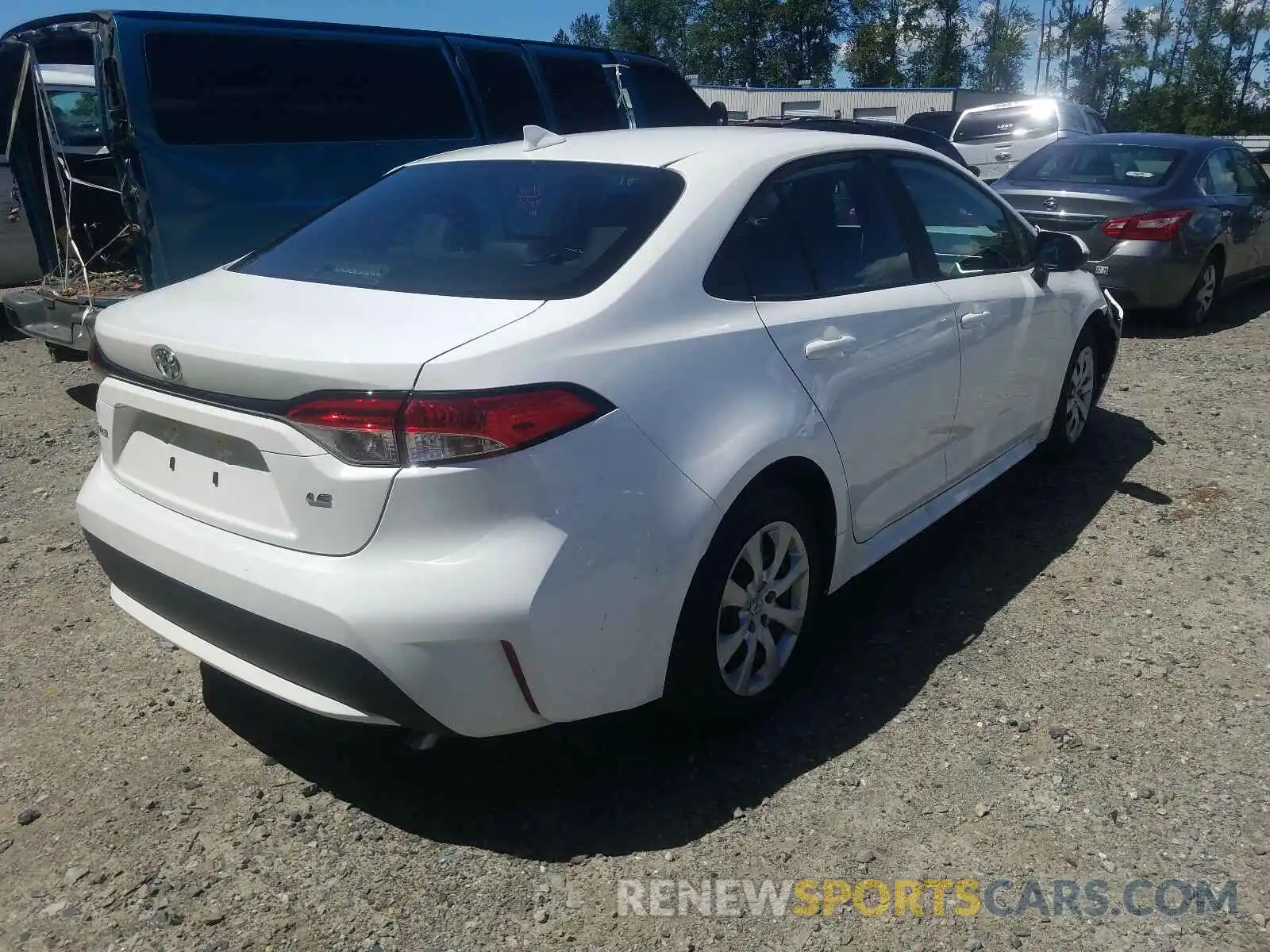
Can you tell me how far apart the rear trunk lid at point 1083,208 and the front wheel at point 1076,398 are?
109 inches

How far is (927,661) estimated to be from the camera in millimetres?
3406

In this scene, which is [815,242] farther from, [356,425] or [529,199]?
[356,425]

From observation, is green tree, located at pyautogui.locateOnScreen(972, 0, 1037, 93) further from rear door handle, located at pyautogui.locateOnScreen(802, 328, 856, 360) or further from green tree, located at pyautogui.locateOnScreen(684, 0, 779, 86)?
rear door handle, located at pyautogui.locateOnScreen(802, 328, 856, 360)

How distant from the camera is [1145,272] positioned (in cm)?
743

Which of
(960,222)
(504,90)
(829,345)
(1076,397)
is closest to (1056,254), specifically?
(960,222)

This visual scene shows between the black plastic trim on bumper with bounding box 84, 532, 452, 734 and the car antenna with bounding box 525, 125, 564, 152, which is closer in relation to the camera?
the black plastic trim on bumper with bounding box 84, 532, 452, 734

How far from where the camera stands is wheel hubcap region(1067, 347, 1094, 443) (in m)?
4.86

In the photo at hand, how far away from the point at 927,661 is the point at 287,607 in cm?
206

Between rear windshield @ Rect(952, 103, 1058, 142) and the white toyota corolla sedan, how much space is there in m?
13.0

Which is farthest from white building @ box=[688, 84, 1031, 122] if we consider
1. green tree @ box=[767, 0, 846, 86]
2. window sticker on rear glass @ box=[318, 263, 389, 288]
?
window sticker on rear glass @ box=[318, 263, 389, 288]

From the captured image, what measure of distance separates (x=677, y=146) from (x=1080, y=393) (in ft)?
9.07

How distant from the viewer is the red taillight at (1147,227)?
7414 mm

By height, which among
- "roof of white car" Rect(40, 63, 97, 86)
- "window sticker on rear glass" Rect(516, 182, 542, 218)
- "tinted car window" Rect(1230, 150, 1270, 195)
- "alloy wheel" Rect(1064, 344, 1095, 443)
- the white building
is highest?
"roof of white car" Rect(40, 63, 97, 86)

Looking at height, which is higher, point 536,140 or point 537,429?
point 536,140
